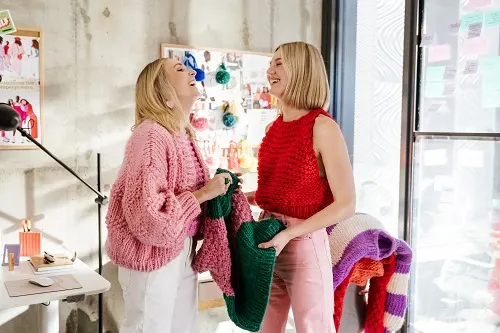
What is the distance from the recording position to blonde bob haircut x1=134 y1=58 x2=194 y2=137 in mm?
1740

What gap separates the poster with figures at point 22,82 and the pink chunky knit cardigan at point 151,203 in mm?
926

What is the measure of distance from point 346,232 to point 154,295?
923 millimetres

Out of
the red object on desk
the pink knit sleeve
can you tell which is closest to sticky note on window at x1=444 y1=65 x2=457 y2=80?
the pink knit sleeve

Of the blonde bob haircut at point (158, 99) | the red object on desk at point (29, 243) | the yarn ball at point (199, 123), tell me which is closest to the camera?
the blonde bob haircut at point (158, 99)

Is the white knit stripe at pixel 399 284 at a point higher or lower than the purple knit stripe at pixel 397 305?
higher

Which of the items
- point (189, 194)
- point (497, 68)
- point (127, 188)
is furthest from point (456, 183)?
point (127, 188)

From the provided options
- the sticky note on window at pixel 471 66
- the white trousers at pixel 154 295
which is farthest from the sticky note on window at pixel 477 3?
the white trousers at pixel 154 295

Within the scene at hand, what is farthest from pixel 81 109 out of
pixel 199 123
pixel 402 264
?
pixel 402 264

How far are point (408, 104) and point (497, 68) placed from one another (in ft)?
1.58

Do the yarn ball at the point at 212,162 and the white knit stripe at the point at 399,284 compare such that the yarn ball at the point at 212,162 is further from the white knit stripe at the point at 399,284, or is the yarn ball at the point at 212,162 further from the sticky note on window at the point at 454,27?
the sticky note on window at the point at 454,27

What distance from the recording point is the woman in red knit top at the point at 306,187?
1.76m

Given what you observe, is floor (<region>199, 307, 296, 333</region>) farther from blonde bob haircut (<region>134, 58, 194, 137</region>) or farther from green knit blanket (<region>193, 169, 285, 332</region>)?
blonde bob haircut (<region>134, 58, 194, 137</region>)

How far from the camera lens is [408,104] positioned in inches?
111

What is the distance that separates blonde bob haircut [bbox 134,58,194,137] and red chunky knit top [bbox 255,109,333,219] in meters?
0.36
